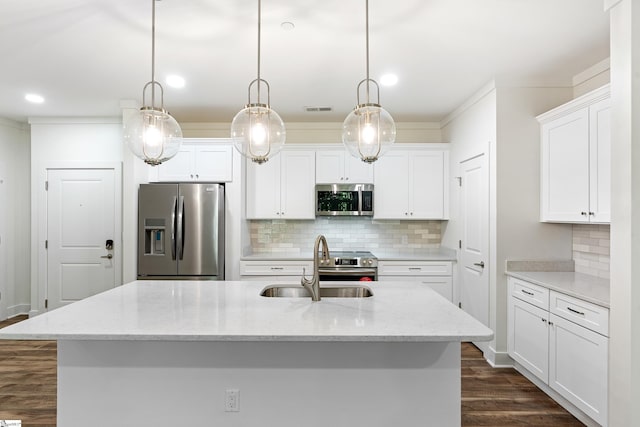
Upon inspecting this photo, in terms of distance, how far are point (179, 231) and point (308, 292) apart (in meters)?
2.10

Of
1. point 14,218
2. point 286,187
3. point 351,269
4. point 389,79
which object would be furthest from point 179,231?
point 14,218

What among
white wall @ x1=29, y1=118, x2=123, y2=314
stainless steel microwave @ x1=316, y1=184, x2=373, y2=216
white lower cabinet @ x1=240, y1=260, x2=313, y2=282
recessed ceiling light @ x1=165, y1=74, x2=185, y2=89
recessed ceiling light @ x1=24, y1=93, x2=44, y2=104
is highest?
recessed ceiling light @ x1=24, y1=93, x2=44, y2=104

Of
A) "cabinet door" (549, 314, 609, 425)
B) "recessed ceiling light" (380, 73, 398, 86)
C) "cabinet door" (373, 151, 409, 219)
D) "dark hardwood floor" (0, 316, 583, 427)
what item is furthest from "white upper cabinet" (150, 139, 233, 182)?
"cabinet door" (549, 314, 609, 425)

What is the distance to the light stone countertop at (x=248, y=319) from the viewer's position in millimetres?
1532

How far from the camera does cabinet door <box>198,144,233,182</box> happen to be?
4.32 m

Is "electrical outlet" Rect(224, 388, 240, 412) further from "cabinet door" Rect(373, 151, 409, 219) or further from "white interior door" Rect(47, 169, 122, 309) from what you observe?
"white interior door" Rect(47, 169, 122, 309)

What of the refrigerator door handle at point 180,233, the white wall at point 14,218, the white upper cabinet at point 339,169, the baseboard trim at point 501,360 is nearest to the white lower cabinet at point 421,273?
the baseboard trim at point 501,360

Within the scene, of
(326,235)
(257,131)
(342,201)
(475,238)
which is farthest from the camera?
(326,235)

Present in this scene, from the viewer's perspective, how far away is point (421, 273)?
427 centimetres

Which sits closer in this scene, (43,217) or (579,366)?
(579,366)

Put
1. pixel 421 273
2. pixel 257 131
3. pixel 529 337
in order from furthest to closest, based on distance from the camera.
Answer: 1. pixel 421 273
2. pixel 529 337
3. pixel 257 131

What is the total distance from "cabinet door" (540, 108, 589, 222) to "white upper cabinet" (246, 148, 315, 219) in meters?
2.47

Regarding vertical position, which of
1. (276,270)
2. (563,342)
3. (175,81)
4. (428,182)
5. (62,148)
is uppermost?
(175,81)

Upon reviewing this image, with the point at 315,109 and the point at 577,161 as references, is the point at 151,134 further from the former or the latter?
the point at 577,161
